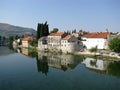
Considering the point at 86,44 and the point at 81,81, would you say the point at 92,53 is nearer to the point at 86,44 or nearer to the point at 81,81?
the point at 86,44

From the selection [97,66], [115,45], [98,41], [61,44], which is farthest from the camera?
[61,44]

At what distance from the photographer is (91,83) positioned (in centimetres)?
2961

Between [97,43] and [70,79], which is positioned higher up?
[97,43]

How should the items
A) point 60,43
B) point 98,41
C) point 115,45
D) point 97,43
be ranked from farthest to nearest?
point 60,43 < point 97,43 < point 98,41 < point 115,45

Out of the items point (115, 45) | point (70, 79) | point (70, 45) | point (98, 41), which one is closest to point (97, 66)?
point (70, 79)

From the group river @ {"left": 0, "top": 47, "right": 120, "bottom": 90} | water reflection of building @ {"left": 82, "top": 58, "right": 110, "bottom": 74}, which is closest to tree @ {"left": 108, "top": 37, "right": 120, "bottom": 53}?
water reflection of building @ {"left": 82, "top": 58, "right": 110, "bottom": 74}

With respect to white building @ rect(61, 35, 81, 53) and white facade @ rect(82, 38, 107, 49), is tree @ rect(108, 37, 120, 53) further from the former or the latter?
white building @ rect(61, 35, 81, 53)

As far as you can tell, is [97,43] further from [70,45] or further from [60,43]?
[60,43]

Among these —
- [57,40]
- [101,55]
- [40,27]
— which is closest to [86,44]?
[57,40]

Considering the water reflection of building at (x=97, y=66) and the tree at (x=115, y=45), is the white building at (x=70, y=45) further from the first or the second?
Result: the water reflection of building at (x=97, y=66)

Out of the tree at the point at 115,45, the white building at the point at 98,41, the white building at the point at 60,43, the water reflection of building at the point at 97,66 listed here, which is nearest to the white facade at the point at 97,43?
the white building at the point at 98,41

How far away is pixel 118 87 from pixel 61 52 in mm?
40757

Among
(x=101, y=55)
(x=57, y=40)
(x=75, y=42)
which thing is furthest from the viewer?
(x=57, y=40)

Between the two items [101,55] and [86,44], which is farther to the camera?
[86,44]
